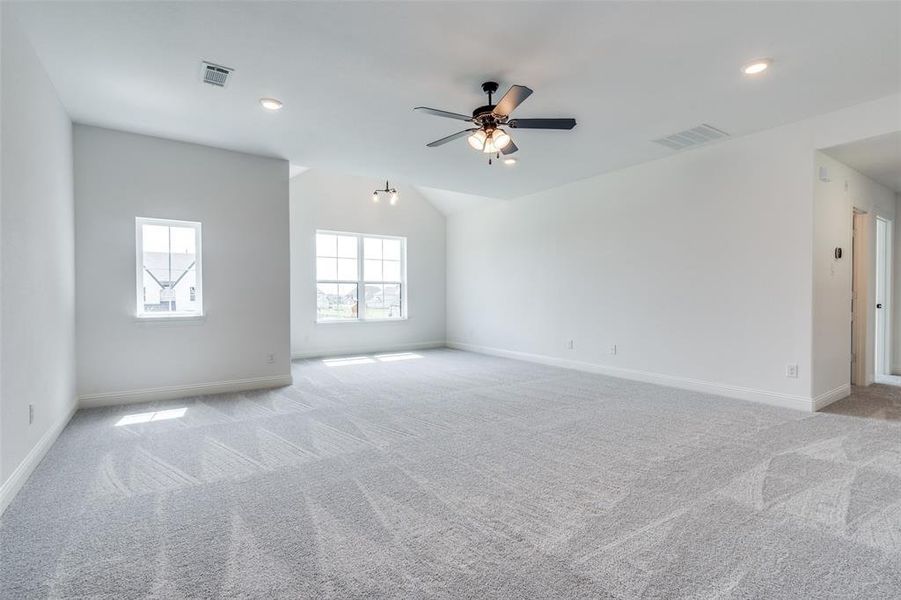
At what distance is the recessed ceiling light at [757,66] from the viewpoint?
301 centimetres

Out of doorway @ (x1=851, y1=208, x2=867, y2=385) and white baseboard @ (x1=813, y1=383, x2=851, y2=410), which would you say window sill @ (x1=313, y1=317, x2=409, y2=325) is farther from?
doorway @ (x1=851, y1=208, x2=867, y2=385)

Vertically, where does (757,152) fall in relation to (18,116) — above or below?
above

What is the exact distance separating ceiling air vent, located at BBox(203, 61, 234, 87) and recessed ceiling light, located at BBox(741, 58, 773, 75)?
372 centimetres

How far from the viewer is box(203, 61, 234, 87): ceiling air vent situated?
309cm

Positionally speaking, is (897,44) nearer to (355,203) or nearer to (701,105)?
(701,105)

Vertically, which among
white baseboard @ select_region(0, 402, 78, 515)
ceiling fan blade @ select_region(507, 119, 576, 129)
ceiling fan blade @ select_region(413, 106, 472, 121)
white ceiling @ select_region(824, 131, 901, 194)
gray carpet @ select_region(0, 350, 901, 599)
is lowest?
gray carpet @ select_region(0, 350, 901, 599)

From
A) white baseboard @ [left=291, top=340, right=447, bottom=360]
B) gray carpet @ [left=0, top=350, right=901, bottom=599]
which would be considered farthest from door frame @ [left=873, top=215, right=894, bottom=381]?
white baseboard @ [left=291, top=340, right=447, bottom=360]

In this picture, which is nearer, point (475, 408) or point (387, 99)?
point (387, 99)

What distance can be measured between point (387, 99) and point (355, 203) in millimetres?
4583

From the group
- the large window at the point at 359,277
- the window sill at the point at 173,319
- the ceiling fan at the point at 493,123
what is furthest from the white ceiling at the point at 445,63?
the large window at the point at 359,277

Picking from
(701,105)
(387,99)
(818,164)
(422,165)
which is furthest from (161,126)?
(818,164)

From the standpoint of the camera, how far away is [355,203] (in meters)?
8.04

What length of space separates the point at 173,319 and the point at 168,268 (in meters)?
0.60

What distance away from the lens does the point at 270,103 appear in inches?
145
